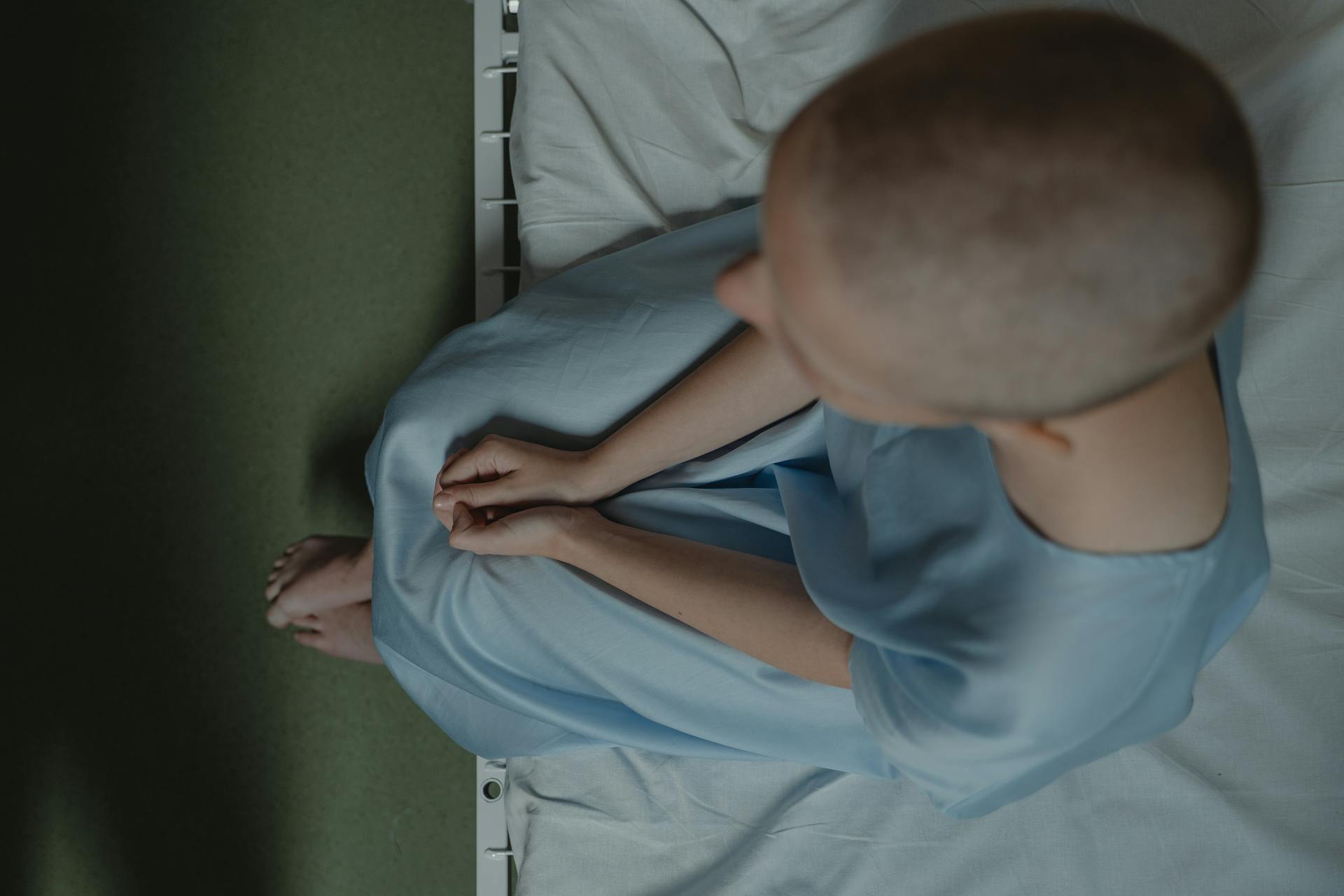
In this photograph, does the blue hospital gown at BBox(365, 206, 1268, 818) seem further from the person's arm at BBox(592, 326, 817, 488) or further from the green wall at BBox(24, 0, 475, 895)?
the green wall at BBox(24, 0, 475, 895)

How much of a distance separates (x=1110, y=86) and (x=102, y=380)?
4.68 feet

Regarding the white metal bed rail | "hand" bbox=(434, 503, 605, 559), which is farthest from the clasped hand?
the white metal bed rail

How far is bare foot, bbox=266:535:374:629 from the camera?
A: 1155mm

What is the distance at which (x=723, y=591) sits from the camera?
2.52ft

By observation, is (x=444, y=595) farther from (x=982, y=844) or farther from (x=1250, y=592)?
(x=1250, y=592)

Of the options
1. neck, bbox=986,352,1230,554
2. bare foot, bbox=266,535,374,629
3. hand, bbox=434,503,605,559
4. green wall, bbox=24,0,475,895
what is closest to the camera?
neck, bbox=986,352,1230,554

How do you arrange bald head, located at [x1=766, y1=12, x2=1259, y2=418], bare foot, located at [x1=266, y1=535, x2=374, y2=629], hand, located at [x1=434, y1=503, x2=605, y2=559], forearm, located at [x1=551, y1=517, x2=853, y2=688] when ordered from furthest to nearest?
1. bare foot, located at [x1=266, y1=535, x2=374, y2=629]
2. hand, located at [x1=434, y1=503, x2=605, y2=559]
3. forearm, located at [x1=551, y1=517, x2=853, y2=688]
4. bald head, located at [x1=766, y1=12, x2=1259, y2=418]

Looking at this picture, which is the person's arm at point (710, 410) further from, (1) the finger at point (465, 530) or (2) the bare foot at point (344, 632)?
(2) the bare foot at point (344, 632)

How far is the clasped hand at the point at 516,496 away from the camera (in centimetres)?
85

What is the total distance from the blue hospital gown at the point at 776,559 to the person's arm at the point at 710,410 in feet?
0.12

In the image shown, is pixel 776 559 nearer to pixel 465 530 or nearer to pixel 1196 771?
pixel 465 530

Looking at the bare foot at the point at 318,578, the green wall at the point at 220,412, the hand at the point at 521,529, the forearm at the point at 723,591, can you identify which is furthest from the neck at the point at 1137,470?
the green wall at the point at 220,412

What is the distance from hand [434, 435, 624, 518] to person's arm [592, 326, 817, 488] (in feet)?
0.05

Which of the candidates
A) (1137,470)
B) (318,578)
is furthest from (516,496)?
(1137,470)
